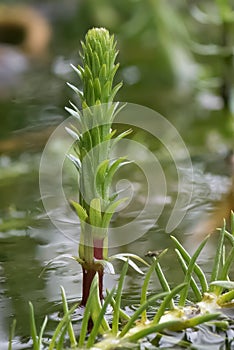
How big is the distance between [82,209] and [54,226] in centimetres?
29

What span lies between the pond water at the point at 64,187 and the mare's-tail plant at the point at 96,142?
3 cm

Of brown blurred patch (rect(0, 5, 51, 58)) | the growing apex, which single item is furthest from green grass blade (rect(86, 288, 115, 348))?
brown blurred patch (rect(0, 5, 51, 58))

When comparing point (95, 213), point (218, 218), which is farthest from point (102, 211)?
point (218, 218)

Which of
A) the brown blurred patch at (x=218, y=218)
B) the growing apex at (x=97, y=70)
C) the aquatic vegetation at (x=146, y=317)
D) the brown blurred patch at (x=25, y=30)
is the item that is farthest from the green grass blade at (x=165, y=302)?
the brown blurred patch at (x=25, y=30)

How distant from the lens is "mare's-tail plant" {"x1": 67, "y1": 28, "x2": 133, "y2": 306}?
1.39 ft

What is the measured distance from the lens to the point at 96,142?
43cm

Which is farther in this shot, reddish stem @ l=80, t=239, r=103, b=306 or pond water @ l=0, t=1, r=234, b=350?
pond water @ l=0, t=1, r=234, b=350

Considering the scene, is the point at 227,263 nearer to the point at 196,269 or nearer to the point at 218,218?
the point at 196,269

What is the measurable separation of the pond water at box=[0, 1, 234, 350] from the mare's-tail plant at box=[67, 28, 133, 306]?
0.03 m

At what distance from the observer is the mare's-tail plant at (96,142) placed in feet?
1.39

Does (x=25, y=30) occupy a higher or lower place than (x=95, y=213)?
higher

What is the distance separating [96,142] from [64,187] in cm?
41

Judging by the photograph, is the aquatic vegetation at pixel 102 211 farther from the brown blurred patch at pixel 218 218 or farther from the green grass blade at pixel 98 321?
the brown blurred patch at pixel 218 218

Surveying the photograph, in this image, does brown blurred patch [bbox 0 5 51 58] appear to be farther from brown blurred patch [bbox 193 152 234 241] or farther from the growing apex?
the growing apex
